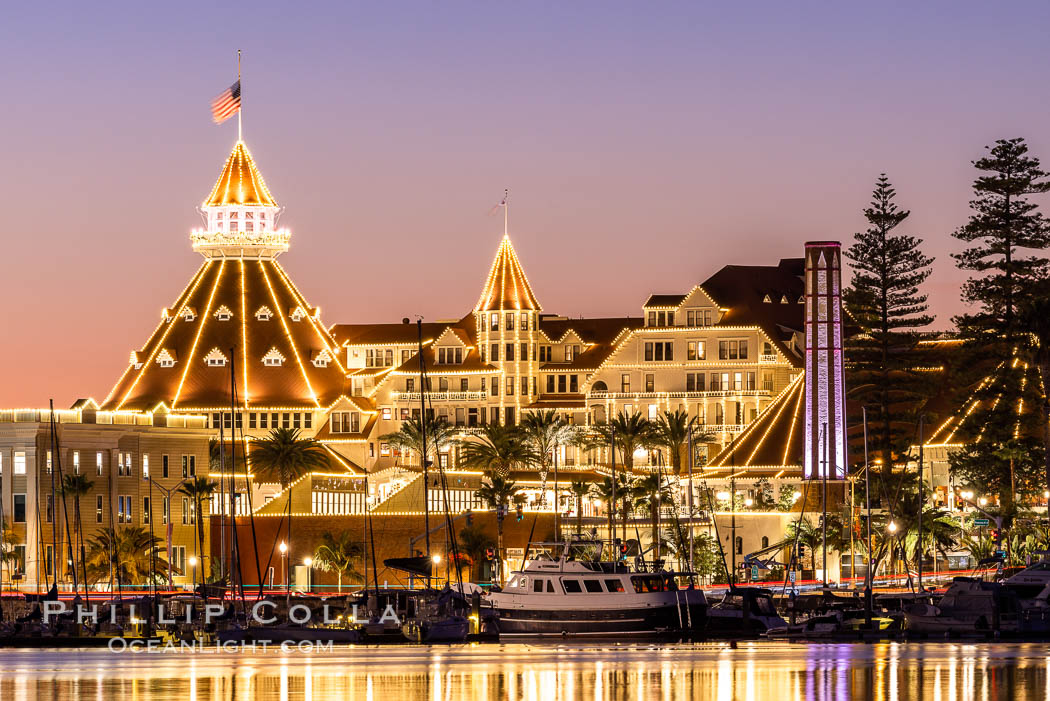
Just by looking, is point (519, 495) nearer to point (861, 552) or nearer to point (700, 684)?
point (861, 552)

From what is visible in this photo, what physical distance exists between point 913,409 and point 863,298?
22.0 feet

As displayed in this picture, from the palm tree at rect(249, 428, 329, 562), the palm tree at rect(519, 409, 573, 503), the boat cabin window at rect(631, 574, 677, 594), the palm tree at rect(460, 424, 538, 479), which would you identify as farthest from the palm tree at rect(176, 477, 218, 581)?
the boat cabin window at rect(631, 574, 677, 594)

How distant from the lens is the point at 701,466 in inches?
6289

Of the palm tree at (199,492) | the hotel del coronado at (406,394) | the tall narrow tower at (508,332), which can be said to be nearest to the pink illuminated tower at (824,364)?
the hotel del coronado at (406,394)

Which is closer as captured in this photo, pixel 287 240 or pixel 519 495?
pixel 519 495

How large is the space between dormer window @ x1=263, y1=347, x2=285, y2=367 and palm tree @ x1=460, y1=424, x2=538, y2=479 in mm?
25963

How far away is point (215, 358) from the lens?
7210 inches

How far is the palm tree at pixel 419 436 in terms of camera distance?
159 metres

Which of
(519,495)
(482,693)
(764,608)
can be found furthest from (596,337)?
(482,693)

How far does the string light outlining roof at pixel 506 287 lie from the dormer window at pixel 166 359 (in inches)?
875

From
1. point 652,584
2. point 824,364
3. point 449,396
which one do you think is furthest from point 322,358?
point 652,584

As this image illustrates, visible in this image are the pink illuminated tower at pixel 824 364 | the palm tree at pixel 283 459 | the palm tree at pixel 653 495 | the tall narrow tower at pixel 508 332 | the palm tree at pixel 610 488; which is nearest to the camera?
the palm tree at pixel 653 495

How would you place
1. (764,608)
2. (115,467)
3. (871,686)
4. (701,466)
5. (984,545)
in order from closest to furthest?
(871,686)
(764,608)
(984,545)
(115,467)
(701,466)

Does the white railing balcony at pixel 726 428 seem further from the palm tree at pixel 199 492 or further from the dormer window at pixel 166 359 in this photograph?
the dormer window at pixel 166 359
